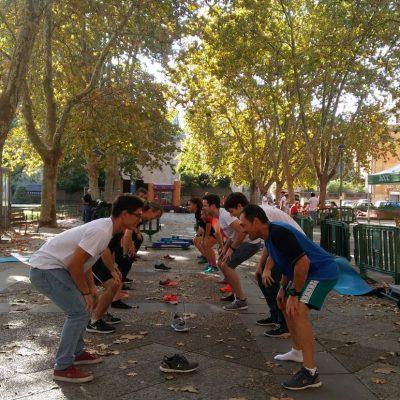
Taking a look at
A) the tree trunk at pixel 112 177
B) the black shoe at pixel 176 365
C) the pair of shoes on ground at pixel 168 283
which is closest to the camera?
the black shoe at pixel 176 365

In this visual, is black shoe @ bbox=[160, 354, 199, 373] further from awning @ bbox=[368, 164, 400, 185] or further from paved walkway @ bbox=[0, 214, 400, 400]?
awning @ bbox=[368, 164, 400, 185]

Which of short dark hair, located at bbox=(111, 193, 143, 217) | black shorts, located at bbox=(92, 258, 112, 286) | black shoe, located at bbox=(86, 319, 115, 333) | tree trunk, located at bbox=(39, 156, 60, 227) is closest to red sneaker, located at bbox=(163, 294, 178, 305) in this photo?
black shoe, located at bbox=(86, 319, 115, 333)

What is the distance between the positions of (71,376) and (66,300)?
63 cm

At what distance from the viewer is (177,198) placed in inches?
2192

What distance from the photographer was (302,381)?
4.34 metres

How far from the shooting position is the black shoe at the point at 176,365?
467cm

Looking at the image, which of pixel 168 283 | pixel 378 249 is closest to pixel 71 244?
pixel 168 283

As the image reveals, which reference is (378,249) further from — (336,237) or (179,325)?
(179,325)

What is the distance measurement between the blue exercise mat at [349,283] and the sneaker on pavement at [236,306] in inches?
71.0

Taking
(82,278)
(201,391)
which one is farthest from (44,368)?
(201,391)

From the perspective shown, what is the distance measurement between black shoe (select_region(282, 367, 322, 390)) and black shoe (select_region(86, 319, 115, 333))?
2.32 m

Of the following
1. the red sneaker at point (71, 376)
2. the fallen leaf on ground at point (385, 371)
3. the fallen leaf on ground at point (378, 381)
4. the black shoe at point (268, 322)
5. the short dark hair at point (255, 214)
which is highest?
the short dark hair at point (255, 214)

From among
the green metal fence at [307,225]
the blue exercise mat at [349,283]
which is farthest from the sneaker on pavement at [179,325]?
the green metal fence at [307,225]

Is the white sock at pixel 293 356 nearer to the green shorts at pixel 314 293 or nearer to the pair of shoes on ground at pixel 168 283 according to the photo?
the green shorts at pixel 314 293
